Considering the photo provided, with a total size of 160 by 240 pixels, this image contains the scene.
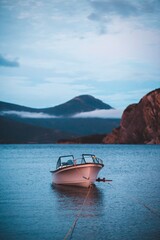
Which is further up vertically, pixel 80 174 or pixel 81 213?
pixel 80 174

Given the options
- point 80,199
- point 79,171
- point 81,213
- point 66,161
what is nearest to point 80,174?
point 79,171

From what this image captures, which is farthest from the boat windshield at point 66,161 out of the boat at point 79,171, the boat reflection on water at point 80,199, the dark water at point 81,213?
the dark water at point 81,213

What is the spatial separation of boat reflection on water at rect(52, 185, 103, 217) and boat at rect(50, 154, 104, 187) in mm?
548

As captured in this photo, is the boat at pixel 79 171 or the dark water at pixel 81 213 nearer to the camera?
the dark water at pixel 81 213

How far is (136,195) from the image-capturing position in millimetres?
30359

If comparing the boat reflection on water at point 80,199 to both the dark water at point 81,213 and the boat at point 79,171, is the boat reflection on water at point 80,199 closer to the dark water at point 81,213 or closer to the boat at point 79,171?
the dark water at point 81,213

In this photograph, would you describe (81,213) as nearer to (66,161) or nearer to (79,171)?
(79,171)

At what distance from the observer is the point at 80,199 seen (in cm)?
2798

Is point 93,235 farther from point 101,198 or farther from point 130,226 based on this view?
point 101,198

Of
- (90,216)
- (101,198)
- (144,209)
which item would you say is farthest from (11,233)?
(101,198)

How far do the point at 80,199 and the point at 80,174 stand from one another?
18.5ft

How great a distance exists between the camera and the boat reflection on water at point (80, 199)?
2384 centimetres

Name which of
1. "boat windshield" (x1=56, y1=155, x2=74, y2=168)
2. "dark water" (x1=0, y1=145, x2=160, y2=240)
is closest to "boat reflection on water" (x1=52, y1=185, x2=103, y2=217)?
"dark water" (x1=0, y1=145, x2=160, y2=240)

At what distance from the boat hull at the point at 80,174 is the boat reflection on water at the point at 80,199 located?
49 cm
